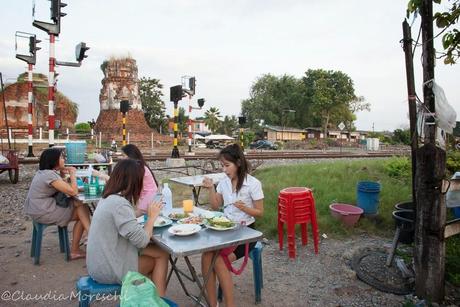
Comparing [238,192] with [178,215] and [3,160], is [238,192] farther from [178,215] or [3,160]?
[3,160]

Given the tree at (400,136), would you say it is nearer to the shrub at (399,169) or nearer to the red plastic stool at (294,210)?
the shrub at (399,169)

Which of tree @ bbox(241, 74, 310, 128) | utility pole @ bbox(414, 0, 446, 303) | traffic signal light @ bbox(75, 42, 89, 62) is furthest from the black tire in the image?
tree @ bbox(241, 74, 310, 128)

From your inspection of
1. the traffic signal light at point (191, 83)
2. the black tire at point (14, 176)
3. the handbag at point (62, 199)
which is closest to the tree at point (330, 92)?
the traffic signal light at point (191, 83)

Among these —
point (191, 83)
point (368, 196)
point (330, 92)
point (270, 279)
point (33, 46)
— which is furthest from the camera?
point (330, 92)

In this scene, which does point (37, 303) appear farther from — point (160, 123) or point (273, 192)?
point (160, 123)

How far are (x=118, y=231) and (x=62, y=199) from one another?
2066mm

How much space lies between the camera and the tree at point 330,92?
149ft

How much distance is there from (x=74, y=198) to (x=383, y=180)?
661cm

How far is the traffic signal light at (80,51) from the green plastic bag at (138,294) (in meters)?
7.98

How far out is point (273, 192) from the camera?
6715 millimetres

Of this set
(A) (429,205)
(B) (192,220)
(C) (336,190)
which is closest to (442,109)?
(A) (429,205)

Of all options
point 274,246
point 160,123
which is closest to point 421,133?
point 274,246

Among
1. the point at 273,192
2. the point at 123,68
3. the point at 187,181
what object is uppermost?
the point at 123,68

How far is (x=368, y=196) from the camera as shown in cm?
537
